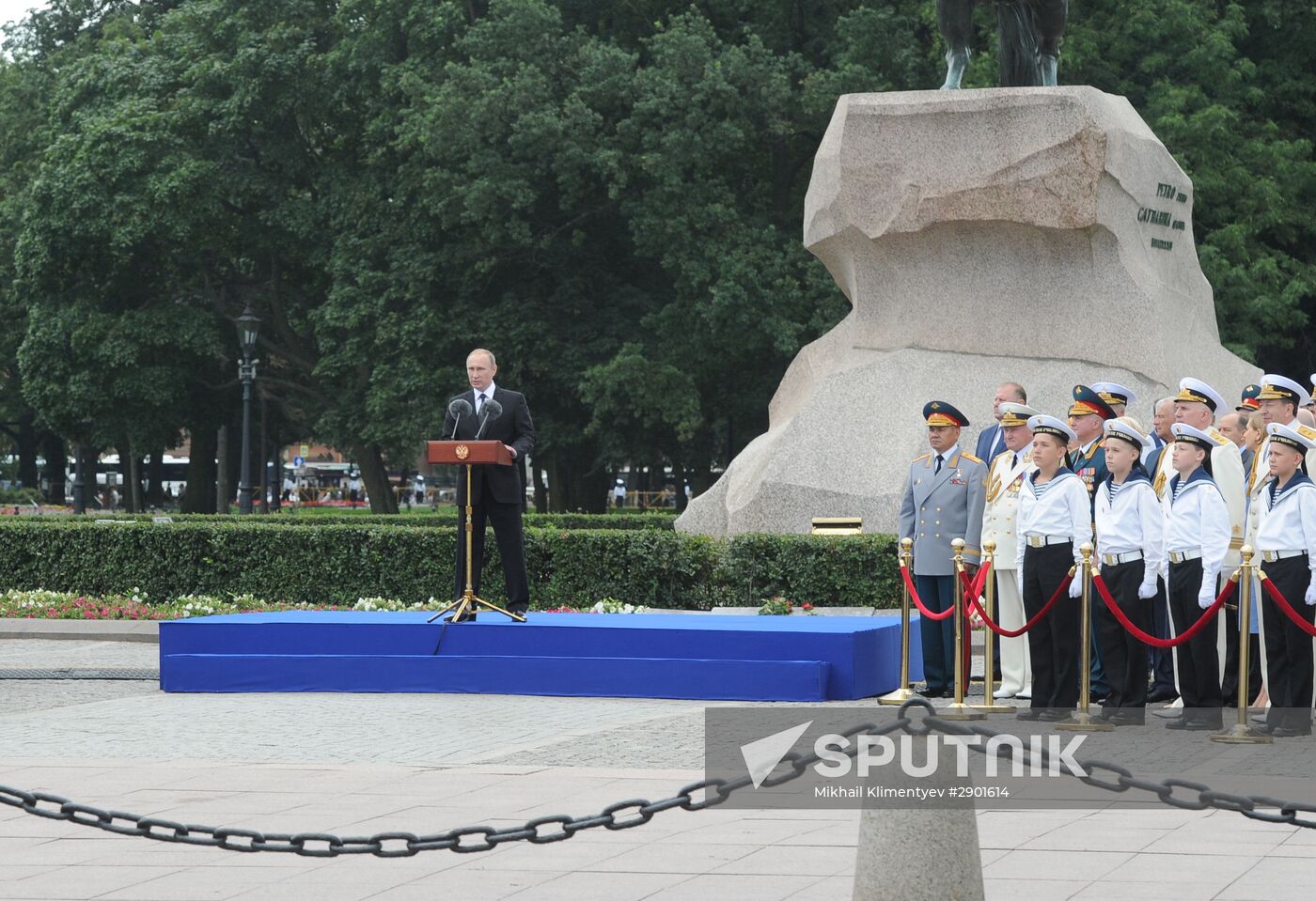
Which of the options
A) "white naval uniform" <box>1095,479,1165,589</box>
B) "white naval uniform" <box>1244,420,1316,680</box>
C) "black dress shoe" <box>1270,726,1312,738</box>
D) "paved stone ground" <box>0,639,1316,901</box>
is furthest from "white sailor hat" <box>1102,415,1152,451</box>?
"paved stone ground" <box>0,639,1316,901</box>

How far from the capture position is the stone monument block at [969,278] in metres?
17.0

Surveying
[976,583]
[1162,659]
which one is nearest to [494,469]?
[976,583]

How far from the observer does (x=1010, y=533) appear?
11688 mm

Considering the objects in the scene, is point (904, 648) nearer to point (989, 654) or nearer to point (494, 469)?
point (989, 654)

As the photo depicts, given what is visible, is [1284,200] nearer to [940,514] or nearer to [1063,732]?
[940,514]

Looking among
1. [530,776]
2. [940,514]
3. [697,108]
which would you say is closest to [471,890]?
[530,776]

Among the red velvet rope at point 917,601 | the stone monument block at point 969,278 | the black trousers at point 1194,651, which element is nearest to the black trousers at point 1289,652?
the black trousers at point 1194,651

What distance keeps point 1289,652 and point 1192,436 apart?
4.41 feet

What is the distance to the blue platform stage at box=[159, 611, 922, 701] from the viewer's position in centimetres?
1177

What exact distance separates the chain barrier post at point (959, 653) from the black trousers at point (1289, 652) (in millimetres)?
1688

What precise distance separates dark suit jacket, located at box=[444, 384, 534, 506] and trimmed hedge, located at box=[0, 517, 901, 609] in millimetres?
4159

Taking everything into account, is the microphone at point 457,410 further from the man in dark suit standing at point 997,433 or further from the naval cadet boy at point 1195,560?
the naval cadet boy at point 1195,560

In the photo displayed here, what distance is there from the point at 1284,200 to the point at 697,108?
9509 millimetres

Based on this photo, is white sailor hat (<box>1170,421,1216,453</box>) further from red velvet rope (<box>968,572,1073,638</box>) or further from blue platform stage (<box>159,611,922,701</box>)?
blue platform stage (<box>159,611,922,701</box>)
